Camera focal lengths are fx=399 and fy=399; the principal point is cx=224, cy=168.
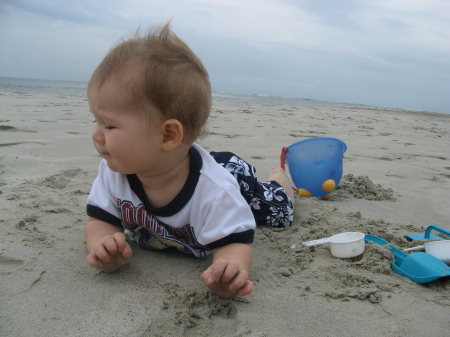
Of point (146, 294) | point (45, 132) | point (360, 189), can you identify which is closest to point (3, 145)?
point (45, 132)

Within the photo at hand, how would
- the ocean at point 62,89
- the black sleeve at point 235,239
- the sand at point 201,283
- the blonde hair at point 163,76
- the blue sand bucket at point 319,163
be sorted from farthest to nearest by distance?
the ocean at point 62,89
the blue sand bucket at point 319,163
the black sleeve at point 235,239
the blonde hair at point 163,76
the sand at point 201,283

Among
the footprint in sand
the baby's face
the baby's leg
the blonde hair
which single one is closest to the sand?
the footprint in sand

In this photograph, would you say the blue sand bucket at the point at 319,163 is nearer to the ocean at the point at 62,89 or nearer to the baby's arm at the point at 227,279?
the baby's arm at the point at 227,279

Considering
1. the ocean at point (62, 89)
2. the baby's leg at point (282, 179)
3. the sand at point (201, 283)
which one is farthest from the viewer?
the ocean at point (62, 89)

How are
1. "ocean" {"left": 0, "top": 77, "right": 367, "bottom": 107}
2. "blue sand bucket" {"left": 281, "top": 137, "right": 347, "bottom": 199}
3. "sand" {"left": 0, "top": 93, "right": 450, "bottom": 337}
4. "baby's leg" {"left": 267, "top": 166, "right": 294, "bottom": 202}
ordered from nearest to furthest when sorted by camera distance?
1. "sand" {"left": 0, "top": 93, "right": 450, "bottom": 337}
2. "baby's leg" {"left": 267, "top": 166, "right": 294, "bottom": 202}
3. "blue sand bucket" {"left": 281, "top": 137, "right": 347, "bottom": 199}
4. "ocean" {"left": 0, "top": 77, "right": 367, "bottom": 107}

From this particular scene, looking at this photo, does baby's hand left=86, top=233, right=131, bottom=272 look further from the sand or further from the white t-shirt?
the white t-shirt

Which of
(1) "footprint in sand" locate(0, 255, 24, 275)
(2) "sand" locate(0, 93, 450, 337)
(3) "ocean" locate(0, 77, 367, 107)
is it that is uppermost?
(2) "sand" locate(0, 93, 450, 337)

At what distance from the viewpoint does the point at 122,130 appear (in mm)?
1285

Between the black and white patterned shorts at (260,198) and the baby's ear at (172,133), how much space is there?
0.79 meters

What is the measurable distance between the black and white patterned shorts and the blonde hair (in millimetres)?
760

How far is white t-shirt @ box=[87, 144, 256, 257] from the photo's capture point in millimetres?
1428

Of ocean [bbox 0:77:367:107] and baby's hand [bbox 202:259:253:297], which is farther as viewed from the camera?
ocean [bbox 0:77:367:107]

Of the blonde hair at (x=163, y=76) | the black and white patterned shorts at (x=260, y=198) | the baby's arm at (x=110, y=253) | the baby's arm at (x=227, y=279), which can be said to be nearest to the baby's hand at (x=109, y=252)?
the baby's arm at (x=110, y=253)

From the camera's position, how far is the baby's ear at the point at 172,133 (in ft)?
4.30
